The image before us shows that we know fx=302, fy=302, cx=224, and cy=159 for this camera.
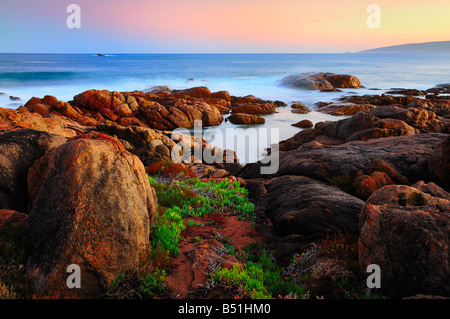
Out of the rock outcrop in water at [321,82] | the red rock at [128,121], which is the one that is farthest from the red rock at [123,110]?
the rock outcrop in water at [321,82]

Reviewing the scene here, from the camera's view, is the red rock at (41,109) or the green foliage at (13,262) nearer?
the green foliage at (13,262)

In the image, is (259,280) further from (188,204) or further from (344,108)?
Answer: (344,108)

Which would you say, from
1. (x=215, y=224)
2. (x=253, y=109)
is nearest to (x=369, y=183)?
(x=215, y=224)

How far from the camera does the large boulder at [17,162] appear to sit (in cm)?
770

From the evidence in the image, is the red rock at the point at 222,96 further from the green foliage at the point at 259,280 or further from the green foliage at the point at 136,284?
the green foliage at the point at 136,284

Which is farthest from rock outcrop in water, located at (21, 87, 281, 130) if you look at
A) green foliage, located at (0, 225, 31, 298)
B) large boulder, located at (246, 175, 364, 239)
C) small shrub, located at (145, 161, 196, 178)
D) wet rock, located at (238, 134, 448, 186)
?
green foliage, located at (0, 225, 31, 298)

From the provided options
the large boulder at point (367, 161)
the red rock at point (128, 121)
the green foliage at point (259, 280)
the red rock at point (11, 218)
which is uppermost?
the red rock at point (128, 121)

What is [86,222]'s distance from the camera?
5.78 meters

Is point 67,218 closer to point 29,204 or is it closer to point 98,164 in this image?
point 98,164

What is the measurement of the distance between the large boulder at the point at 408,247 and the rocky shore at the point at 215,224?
2 cm

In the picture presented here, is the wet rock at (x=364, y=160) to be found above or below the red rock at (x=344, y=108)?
below

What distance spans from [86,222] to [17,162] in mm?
3765
